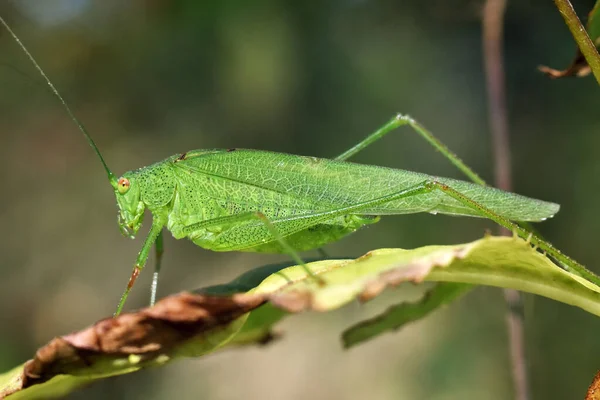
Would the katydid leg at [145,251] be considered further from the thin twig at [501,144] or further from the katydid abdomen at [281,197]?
the thin twig at [501,144]

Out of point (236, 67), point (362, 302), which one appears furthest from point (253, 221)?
point (236, 67)

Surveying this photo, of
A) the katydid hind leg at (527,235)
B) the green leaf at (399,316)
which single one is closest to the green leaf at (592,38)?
the katydid hind leg at (527,235)

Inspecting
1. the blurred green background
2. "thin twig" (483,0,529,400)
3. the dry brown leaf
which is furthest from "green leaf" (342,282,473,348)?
the blurred green background

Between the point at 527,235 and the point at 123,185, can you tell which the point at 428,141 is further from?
the point at 123,185

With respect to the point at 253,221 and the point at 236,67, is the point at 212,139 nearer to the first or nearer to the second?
the point at 236,67

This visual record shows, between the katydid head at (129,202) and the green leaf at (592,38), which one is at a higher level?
the green leaf at (592,38)

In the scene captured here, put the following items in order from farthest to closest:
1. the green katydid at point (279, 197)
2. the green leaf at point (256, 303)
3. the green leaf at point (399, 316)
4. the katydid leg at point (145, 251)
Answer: the katydid leg at point (145, 251), the green katydid at point (279, 197), the green leaf at point (399, 316), the green leaf at point (256, 303)
